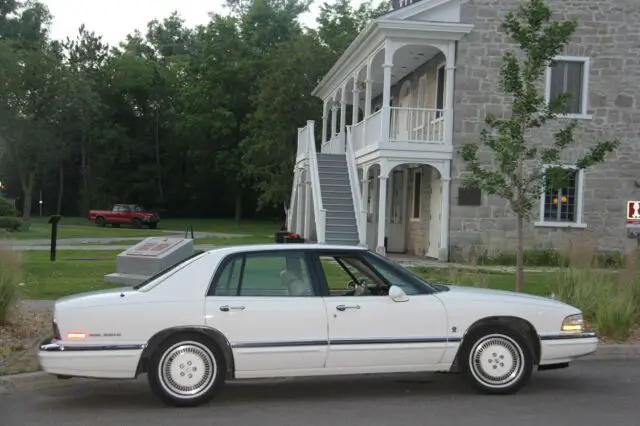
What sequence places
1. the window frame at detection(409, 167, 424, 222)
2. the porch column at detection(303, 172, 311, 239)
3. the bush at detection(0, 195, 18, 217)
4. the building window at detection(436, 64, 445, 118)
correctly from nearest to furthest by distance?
the building window at detection(436, 64, 445, 118) → the window frame at detection(409, 167, 424, 222) → the porch column at detection(303, 172, 311, 239) → the bush at detection(0, 195, 18, 217)

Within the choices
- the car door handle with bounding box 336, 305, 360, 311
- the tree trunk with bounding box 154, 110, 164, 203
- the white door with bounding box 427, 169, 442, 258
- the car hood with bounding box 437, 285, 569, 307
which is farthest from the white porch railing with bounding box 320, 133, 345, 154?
the tree trunk with bounding box 154, 110, 164, 203

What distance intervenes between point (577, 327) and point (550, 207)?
15.1 metres

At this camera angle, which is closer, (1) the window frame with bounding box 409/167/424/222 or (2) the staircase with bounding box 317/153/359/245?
(2) the staircase with bounding box 317/153/359/245

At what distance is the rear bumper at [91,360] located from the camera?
6.45m

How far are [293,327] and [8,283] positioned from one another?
176 inches

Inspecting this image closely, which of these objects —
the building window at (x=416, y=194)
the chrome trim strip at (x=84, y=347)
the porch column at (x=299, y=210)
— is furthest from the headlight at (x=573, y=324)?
the porch column at (x=299, y=210)

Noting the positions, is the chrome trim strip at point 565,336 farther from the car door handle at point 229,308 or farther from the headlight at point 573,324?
the car door handle at point 229,308

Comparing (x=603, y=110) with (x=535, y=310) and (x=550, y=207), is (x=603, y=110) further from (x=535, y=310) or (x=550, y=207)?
(x=535, y=310)

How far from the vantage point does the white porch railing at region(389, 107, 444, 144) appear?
2141 centimetres

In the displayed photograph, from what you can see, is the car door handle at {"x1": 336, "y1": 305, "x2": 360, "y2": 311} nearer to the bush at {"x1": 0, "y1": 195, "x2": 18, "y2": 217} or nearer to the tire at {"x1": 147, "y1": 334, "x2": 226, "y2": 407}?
the tire at {"x1": 147, "y1": 334, "x2": 226, "y2": 407}

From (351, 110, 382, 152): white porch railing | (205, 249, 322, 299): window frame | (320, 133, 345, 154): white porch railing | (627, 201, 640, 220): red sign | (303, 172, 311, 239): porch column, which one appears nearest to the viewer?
(205, 249, 322, 299): window frame

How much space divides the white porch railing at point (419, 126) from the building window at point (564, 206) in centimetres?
353

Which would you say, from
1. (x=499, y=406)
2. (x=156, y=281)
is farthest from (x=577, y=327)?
(x=156, y=281)

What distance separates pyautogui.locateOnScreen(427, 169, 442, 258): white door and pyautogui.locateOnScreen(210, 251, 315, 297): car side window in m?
14.5
